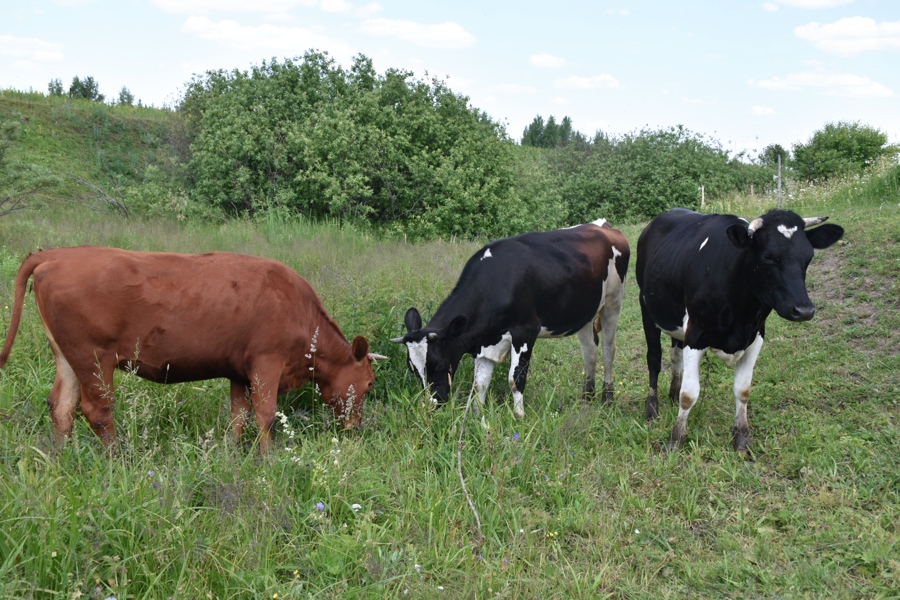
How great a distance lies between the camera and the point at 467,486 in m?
4.48

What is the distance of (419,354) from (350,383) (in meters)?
0.65

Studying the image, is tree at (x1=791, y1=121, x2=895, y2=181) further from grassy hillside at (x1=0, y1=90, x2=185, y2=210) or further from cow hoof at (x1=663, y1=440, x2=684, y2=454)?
cow hoof at (x1=663, y1=440, x2=684, y2=454)

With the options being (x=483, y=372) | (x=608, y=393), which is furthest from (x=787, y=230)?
(x=483, y=372)

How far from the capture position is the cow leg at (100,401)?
14.5ft

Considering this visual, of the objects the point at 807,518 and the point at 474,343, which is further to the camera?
the point at 474,343

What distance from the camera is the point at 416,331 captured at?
5875 mm

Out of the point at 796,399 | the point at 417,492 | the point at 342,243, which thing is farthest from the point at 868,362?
the point at 342,243

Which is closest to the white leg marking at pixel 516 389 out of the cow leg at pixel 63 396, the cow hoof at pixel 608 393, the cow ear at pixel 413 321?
the cow ear at pixel 413 321

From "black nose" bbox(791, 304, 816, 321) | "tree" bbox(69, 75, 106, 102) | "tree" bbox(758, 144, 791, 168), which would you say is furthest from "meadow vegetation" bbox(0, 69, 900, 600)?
"tree" bbox(69, 75, 106, 102)

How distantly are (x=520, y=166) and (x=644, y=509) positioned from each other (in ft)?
52.0

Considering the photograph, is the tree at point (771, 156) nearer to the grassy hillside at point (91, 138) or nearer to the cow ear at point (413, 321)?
the grassy hillside at point (91, 138)

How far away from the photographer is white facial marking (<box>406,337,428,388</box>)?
586 centimetres

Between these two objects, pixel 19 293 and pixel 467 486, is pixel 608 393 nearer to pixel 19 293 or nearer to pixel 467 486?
pixel 467 486

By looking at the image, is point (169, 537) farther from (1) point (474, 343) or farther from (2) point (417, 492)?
(1) point (474, 343)
